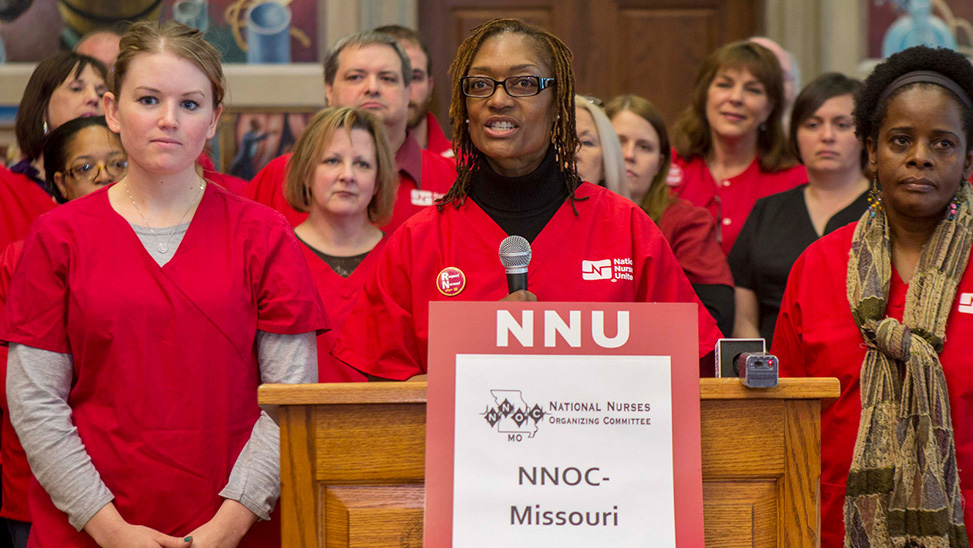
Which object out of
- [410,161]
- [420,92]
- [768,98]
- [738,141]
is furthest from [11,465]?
[768,98]

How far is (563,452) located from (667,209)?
1.95 m

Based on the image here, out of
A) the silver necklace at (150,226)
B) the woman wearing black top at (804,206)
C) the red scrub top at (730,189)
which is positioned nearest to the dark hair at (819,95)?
the woman wearing black top at (804,206)

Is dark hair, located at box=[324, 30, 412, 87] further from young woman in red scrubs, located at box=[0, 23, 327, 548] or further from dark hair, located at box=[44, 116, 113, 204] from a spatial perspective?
young woman in red scrubs, located at box=[0, 23, 327, 548]

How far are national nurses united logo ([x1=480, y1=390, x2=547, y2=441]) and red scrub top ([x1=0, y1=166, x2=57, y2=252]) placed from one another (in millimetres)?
2108

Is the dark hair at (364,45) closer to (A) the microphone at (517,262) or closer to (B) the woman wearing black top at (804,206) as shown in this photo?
(B) the woman wearing black top at (804,206)

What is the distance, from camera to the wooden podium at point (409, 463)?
1532 mm

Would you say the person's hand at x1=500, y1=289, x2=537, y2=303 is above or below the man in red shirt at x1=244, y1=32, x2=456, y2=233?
below

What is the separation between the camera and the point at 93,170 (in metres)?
2.88

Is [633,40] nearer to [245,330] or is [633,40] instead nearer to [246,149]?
[246,149]

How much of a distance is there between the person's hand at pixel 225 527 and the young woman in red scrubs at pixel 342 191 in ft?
3.20

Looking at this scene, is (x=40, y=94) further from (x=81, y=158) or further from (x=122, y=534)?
(x=122, y=534)

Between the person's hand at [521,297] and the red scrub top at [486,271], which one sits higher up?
the red scrub top at [486,271]

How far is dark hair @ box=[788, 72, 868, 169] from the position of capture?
3.43m

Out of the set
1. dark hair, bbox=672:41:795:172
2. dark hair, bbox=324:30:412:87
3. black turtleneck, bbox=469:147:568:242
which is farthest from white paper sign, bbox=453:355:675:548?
dark hair, bbox=672:41:795:172
